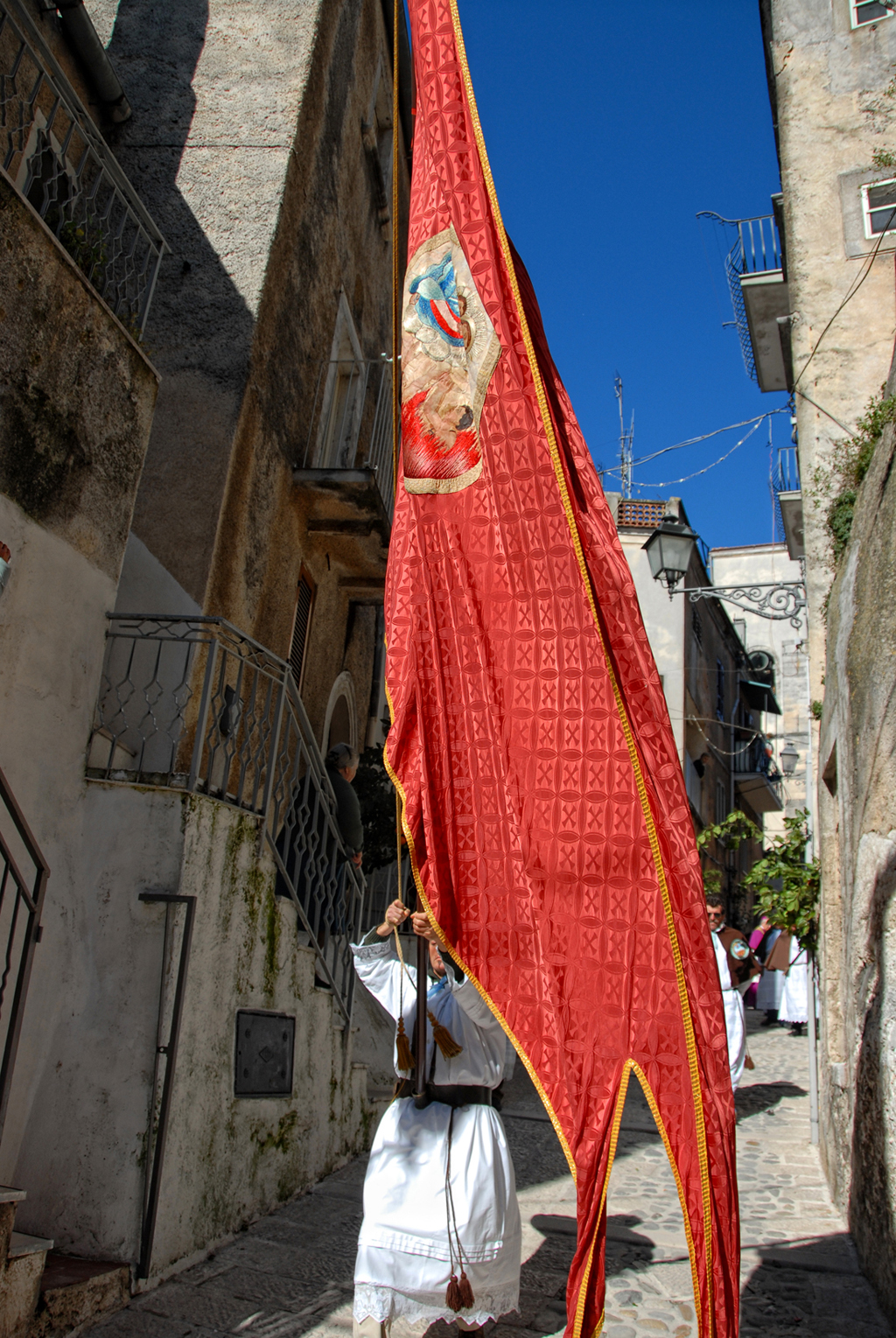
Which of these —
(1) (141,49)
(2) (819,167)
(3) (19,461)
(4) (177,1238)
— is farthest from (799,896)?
(1) (141,49)

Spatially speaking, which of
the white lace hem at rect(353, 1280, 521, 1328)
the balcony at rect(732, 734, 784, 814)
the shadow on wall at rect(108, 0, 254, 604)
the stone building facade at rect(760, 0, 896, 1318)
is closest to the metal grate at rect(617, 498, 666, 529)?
the balcony at rect(732, 734, 784, 814)

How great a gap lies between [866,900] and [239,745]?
132 inches

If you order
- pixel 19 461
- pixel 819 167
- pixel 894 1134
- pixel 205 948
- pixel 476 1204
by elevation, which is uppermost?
pixel 819 167

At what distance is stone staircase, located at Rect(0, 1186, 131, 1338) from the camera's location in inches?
129

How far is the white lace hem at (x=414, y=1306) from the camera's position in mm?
3482

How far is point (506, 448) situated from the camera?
3.16m

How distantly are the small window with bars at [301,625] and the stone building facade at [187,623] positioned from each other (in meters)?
0.04

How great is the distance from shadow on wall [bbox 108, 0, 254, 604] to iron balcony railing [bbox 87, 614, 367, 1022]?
0.81m

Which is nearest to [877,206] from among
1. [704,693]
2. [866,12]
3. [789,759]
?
[866,12]

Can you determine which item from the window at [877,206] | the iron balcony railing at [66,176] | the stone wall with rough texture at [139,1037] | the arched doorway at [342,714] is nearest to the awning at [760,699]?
the arched doorway at [342,714]

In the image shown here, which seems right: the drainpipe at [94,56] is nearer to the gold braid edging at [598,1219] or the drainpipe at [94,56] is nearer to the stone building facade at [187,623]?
the stone building facade at [187,623]

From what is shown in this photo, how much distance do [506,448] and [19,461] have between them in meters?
2.52

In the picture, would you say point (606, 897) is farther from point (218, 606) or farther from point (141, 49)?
point (141, 49)

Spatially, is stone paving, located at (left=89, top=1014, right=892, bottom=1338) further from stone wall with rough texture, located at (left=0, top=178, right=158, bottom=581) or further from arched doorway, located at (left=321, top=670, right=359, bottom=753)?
arched doorway, located at (left=321, top=670, right=359, bottom=753)
